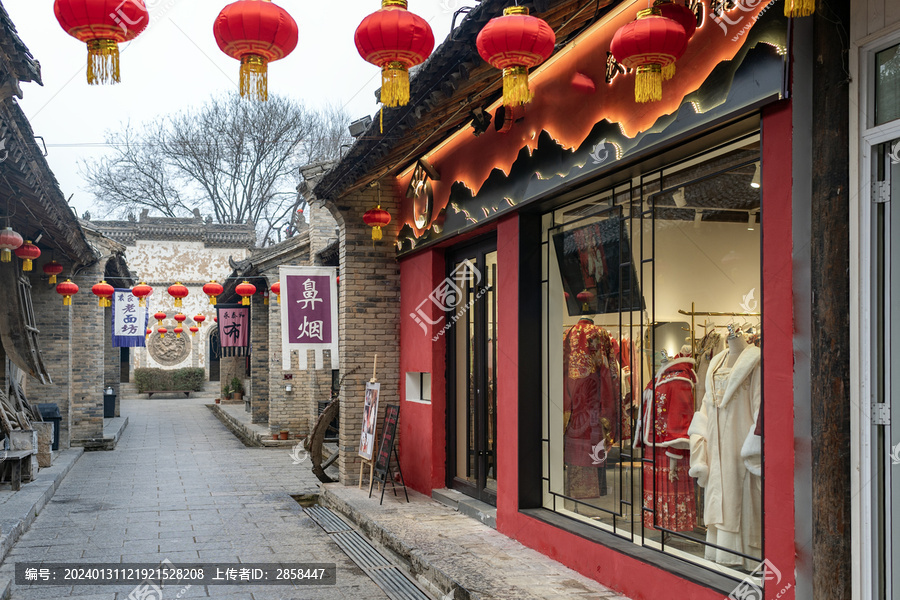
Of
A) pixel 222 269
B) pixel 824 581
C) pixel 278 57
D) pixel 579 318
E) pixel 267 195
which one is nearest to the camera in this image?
→ pixel 824 581

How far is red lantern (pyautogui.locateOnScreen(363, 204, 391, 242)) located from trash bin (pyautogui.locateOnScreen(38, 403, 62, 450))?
26.2ft

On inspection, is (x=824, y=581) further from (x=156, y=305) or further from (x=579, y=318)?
(x=156, y=305)

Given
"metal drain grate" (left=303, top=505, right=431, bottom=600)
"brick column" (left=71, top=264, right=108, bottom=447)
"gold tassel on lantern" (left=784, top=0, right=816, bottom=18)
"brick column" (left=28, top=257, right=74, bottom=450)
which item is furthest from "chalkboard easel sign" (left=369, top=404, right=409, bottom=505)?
"brick column" (left=71, top=264, right=108, bottom=447)

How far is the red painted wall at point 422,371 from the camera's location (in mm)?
8578

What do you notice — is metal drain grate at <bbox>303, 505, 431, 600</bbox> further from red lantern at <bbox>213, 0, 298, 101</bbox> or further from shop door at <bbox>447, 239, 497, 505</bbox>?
red lantern at <bbox>213, 0, 298, 101</bbox>

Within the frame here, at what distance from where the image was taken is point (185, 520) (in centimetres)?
847

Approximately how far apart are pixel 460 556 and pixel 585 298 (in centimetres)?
226

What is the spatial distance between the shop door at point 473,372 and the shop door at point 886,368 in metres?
4.64

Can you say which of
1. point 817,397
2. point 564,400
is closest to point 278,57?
point 817,397

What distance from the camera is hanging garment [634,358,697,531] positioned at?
482 centimetres

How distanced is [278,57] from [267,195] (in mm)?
29175

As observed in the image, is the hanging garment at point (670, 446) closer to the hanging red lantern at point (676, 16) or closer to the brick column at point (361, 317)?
the hanging red lantern at point (676, 16)

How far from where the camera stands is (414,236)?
29.8 ft

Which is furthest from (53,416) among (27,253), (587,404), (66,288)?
(587,404)
